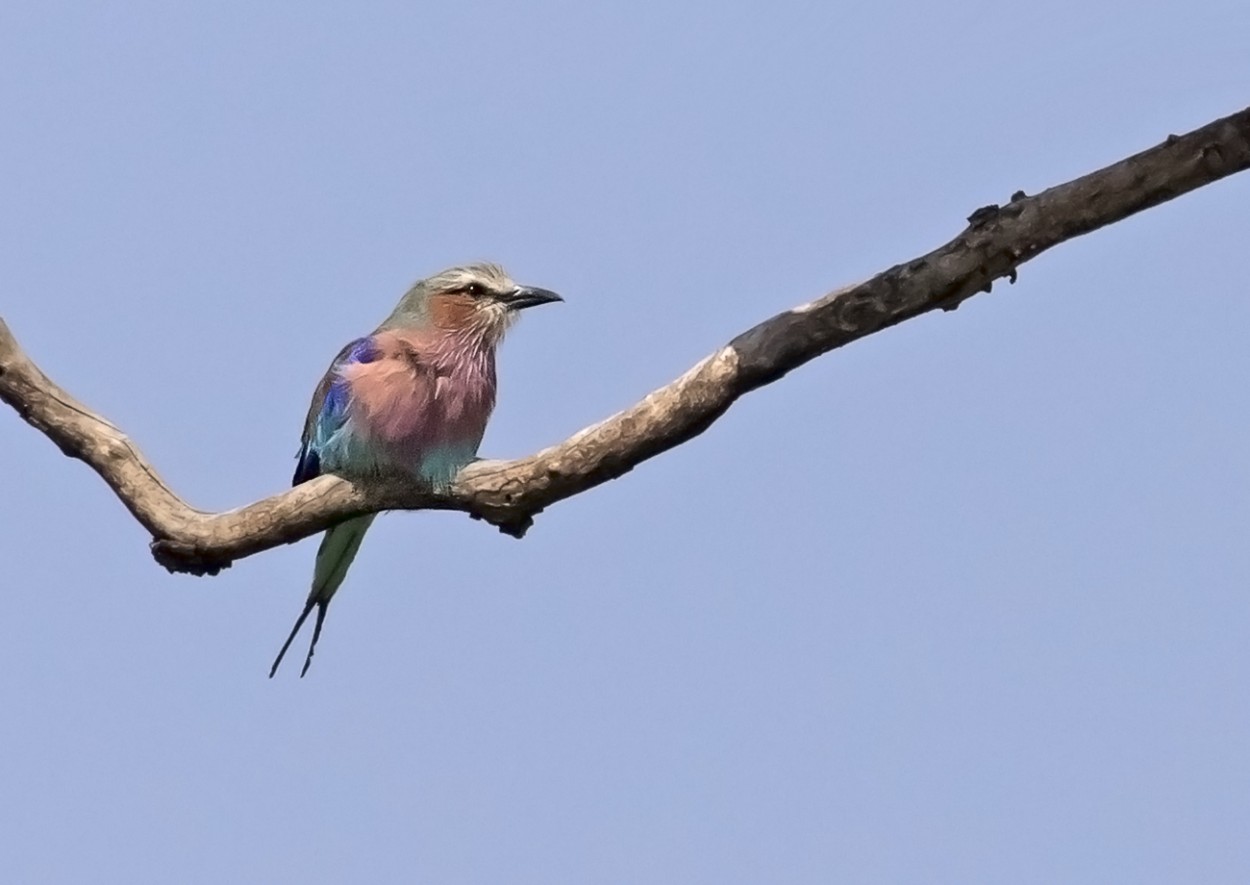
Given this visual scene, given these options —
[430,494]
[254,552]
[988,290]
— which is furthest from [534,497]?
[988,290]

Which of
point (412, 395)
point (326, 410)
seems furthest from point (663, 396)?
point (326, 410)

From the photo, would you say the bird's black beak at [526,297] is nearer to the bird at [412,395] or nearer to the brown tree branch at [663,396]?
the bird at [412,395]

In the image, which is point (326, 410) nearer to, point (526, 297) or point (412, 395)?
point (412, 395)

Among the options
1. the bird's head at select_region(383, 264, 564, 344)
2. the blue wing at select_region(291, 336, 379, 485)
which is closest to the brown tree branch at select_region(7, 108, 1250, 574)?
the blue wing at select_region(291, 336, 379, 485)

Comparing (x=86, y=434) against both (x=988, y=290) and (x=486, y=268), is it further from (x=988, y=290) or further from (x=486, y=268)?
(x=988, y=290)

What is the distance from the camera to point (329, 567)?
23.6 feet

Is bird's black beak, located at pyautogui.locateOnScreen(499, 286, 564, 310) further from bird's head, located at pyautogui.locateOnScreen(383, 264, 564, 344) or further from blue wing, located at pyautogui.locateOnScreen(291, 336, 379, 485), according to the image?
blue wing, located at pyautogui.locateOnScreen(291, 336, 379, 485)

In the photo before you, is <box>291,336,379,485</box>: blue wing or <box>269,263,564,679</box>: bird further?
<box>291,336,379,485</box>: blue wing

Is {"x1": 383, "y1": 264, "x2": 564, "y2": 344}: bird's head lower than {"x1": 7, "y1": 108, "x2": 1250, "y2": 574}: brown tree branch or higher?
higher

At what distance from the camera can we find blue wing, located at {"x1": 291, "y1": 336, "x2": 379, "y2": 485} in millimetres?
6566

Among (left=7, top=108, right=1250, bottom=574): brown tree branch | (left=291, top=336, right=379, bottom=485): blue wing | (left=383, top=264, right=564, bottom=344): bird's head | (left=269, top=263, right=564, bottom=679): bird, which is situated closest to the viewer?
(left=7, top=108, right=1250, bottom=574): brown tree branch

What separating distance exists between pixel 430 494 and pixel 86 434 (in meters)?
1.47

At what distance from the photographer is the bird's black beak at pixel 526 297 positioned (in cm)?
708

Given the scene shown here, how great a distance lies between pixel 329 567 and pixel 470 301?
1.36m
